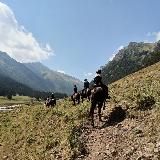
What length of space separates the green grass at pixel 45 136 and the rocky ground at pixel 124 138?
1.00 meters

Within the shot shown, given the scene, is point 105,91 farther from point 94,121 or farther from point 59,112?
point 59,112

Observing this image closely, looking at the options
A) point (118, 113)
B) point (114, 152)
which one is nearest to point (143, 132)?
point (114, 152)

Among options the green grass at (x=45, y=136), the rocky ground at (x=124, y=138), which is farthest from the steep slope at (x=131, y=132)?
the green grass at (x=45, y=136)

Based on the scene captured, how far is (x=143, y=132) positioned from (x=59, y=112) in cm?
1589

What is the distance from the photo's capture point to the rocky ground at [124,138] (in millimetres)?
22359

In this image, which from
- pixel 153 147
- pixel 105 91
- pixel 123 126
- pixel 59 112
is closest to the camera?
pixel 153 147

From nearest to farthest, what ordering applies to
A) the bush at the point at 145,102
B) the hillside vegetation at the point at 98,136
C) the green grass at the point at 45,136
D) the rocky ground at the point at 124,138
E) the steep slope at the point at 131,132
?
the rocky ground at the point at 124,138
the steep slope at the point at 131,132
the hillside vegetation at the point at 98,136
the green grass at the point at 45,136
the bush at the point at 145,102

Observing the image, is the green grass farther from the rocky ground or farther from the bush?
the bush

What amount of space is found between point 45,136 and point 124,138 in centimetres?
903

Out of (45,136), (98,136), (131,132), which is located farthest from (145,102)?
(45,136)

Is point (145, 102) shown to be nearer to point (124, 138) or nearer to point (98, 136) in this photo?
point (98, 136)

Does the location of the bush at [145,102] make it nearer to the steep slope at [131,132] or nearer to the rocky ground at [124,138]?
the steep slope at [131,132]

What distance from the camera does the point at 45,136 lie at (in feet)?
106

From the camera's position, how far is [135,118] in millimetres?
27484
